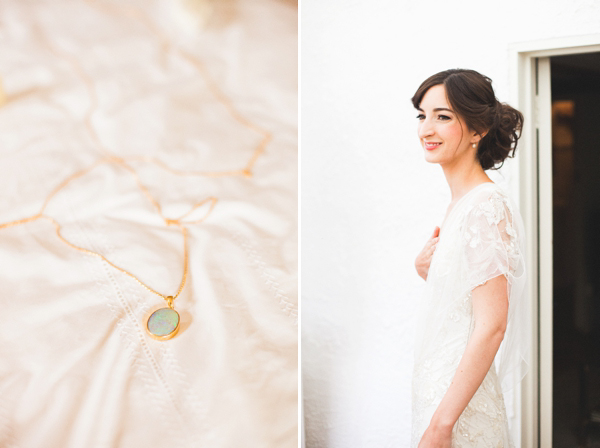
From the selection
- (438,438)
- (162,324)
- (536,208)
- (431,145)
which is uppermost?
(431,145)

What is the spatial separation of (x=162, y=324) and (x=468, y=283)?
19.2 inches

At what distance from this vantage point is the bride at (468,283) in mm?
720

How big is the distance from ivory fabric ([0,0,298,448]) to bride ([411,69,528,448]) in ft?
0.80

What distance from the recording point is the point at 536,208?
116 centimetres

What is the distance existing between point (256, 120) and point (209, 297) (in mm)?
401

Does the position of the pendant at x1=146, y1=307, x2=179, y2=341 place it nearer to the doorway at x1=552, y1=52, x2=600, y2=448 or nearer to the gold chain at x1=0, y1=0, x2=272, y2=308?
the gold chain at x1=0, y1=0, x2=272, y2=308

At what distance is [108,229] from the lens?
0.84 m

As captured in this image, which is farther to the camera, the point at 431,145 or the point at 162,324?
the point at 431,145

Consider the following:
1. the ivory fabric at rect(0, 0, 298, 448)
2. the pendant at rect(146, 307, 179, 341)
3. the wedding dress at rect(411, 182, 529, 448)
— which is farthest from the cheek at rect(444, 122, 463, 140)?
the pendant at rect(146, 307, 179, 341)

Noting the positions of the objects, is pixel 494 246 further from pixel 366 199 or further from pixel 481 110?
pixel 366 199

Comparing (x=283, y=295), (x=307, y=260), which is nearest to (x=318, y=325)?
(x=307, y=260)

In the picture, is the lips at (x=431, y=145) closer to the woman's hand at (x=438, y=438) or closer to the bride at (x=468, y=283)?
the bride at (x=468, y=283)

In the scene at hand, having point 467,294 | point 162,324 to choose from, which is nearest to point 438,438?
point 467,294

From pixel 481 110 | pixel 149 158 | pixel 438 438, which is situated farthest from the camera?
pixel 149 158
